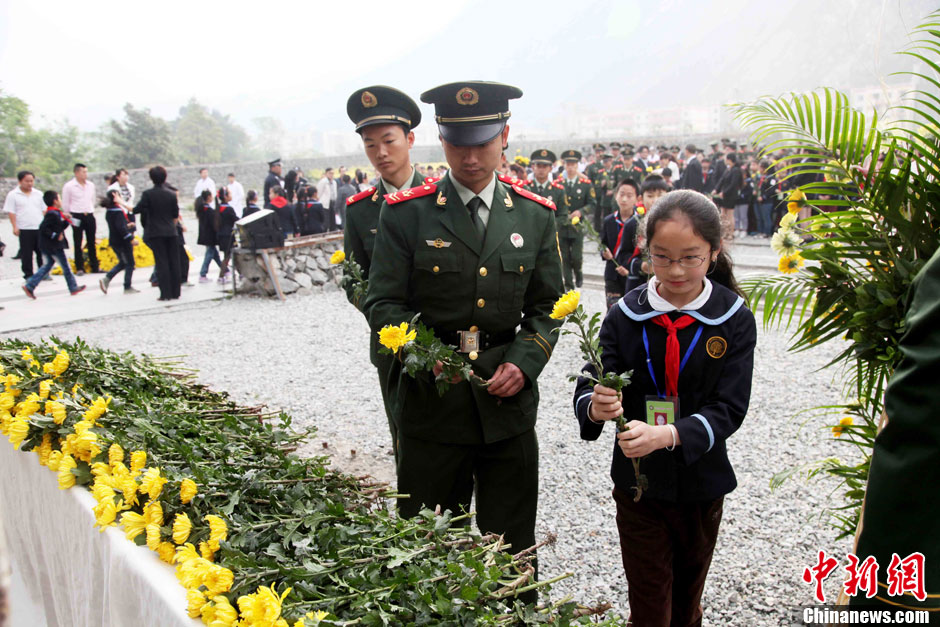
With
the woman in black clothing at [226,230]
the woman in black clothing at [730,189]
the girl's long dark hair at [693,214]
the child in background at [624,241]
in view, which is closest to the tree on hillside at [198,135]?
the woman in black clothing at [226,230]

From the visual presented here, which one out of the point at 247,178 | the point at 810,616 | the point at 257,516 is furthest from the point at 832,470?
the point at 247,178

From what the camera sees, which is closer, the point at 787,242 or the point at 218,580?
the point at 218,580

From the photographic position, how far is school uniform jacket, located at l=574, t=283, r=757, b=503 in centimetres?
202

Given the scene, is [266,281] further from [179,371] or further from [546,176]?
[179,371]

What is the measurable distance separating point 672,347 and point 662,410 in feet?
0.62

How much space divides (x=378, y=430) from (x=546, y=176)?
511 centimetres

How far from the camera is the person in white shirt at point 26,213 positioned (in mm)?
11328

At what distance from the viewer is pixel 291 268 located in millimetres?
11039

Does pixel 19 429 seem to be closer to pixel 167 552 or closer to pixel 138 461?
pixel 138 461

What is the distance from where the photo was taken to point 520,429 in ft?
8.45

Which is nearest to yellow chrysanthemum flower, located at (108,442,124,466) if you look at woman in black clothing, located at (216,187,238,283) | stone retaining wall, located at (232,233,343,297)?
stone retaining wall, located at (232,233,343,297)

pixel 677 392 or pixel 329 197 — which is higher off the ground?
pixel 329 197

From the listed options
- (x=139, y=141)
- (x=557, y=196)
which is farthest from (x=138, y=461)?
(x=139, y=141)

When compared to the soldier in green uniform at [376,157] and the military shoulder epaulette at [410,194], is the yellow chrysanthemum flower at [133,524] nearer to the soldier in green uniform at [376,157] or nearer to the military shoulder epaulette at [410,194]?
the military shoulder epaulette at [410,194]
